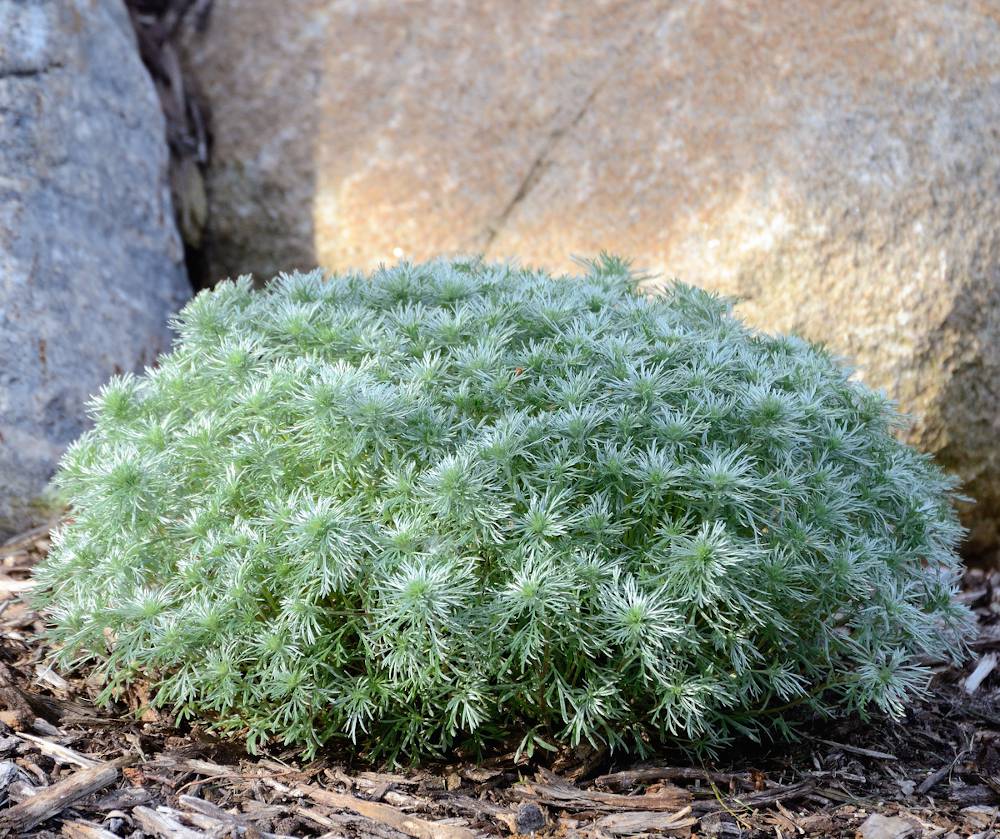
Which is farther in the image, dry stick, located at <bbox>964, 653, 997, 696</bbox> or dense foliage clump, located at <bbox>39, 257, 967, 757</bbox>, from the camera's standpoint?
dry stick, located at <bbox>964, 653, 997, 696</bbox>

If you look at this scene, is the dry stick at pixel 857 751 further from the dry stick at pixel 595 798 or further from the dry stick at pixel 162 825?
the dry stick at pixel 162 825

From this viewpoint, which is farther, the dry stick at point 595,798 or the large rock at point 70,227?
the large rock at point 70,227

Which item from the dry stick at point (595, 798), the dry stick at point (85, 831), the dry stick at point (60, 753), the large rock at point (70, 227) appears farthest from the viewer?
Answer: the large rock at point (70, 227)

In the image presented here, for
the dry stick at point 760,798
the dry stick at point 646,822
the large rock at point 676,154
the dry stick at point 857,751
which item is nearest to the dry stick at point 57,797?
the dry stick at point 646,822

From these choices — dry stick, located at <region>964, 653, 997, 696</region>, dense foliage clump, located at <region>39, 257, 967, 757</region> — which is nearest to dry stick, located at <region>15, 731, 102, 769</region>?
dense foliage clump, located at <region>39, 257, 967, 757</region>

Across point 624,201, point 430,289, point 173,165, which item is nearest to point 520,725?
point 430,289

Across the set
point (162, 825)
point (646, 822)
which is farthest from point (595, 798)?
point (162, 825)

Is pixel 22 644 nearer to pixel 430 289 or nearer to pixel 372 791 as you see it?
pixel 372 791

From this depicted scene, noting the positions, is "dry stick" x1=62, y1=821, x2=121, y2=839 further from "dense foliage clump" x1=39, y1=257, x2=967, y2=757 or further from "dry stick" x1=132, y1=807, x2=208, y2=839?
"dense foliage clump" x1=39, y1=257, x2=967, y2=757

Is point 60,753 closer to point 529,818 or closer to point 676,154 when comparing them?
point 529,818
